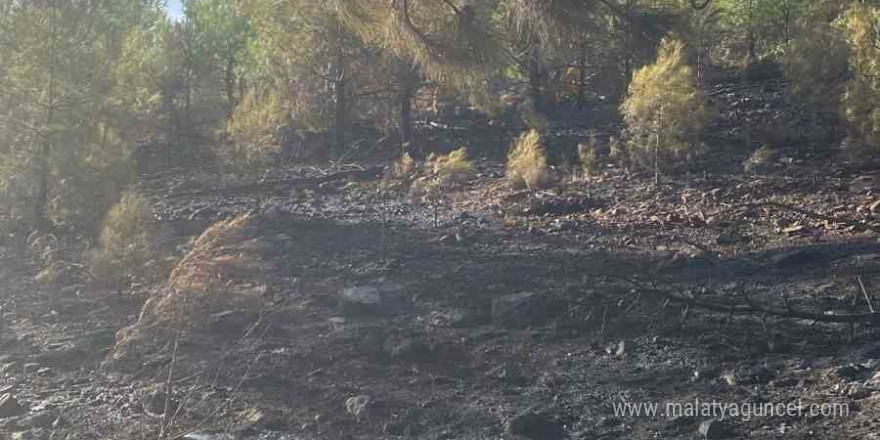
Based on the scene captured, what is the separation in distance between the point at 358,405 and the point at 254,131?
868 cm

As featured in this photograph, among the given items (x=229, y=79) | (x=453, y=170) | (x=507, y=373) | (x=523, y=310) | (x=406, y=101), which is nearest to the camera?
(x=507, y=373)

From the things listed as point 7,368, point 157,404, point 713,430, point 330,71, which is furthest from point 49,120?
point 713,430

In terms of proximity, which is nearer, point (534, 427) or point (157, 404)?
point (534, 427)

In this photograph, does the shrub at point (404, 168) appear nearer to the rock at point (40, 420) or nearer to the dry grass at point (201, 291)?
the dry grass at point (201, 291)

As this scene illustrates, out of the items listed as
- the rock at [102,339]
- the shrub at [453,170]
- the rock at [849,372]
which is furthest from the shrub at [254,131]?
the rock at [849,372]

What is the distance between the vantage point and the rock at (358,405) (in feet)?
28.4

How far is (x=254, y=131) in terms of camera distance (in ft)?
55.0

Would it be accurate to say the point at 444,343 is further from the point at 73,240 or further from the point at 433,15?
the point at 73,240

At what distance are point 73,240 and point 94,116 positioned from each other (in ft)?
6.01

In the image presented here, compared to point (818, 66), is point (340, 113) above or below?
below

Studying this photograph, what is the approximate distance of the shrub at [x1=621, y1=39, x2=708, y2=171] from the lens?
1562cm

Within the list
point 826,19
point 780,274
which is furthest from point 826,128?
point 780,274

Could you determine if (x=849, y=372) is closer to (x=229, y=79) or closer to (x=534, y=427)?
(x=534, y=427)

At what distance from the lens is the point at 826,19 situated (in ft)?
60.0
